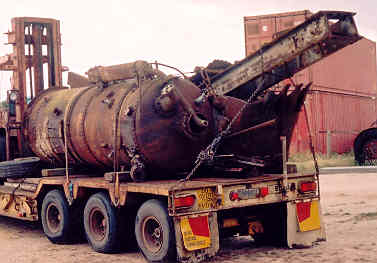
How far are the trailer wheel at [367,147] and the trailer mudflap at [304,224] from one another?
1392 centimetres

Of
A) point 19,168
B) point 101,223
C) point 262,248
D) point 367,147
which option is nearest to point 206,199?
point 262,248

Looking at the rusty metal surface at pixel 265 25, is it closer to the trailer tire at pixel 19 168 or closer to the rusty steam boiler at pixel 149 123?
the trailer tire at pixel 19 168

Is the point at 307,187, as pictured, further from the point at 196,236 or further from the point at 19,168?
the point at 19,168

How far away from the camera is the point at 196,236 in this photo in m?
6.51

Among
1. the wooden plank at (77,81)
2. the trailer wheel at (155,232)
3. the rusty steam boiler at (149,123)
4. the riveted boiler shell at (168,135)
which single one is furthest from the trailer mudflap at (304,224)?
the wooden plank at (77,81)

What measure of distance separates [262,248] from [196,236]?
1719mm

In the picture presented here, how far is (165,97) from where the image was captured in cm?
749

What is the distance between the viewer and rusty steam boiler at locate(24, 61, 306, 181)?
7555mm

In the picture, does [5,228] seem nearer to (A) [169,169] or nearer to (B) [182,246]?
(A) [169,169]

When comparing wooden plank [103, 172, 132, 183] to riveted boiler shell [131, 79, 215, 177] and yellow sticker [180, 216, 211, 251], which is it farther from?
yellow sticker [180, 216, 211, 251]

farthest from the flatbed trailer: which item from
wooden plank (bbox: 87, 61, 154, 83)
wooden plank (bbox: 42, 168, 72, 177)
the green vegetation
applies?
the green vegetation

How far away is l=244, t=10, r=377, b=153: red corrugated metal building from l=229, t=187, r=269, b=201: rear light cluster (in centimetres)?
1515

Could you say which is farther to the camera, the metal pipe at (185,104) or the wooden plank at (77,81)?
the wooden plank at (77,81)

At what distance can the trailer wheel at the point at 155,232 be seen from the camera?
657 cm
